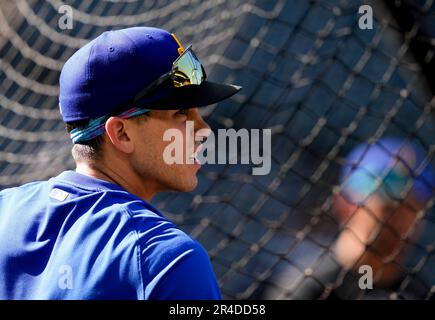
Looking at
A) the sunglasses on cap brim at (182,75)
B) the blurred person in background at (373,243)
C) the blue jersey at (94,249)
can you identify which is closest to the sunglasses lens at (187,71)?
the sunglasses on cap brim at (182,75)

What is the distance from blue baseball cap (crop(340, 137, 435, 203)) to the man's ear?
1346 millimetres

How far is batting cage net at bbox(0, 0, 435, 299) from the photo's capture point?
7.47ft

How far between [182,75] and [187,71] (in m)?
0.02

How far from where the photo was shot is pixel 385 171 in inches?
94.0

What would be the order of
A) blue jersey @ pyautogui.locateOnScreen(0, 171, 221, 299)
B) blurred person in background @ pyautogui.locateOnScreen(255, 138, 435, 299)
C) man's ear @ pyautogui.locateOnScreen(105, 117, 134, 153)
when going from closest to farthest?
blue jersey @ pyautogui.locateOnScreen(0, 171, 221, 299) → man's ear @ pyautogui.locateOnScreen(105, 117, 134, 153) → blurred person in background @ pyautogui.locateOnScreen(255, 138, 435, 299)

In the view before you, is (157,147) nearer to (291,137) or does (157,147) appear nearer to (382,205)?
(382,205)

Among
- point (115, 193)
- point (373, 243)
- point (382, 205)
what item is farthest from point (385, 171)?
point (115, 193)

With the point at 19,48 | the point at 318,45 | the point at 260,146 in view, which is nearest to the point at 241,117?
the point at 260,146

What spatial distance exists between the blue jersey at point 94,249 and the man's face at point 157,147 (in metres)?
0.07

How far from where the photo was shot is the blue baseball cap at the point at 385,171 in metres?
2.32

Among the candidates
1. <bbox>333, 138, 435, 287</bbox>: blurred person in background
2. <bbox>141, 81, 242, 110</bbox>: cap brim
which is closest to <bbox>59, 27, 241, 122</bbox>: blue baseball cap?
<bbox>141, 81, 242, 110</bbox>: cap brim

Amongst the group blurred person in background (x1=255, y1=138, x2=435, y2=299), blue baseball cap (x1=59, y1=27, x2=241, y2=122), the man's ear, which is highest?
blue baseball cap (x1=59, y1=27, x2=241, y2=122)

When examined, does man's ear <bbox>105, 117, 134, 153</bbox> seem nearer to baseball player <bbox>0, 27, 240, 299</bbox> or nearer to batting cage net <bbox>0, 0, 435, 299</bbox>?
baseball player <bbox>0, 27, 240, 299</bbox>

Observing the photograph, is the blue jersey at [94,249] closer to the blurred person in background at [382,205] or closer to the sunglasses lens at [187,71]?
the sunglasses lens at [187,71]
